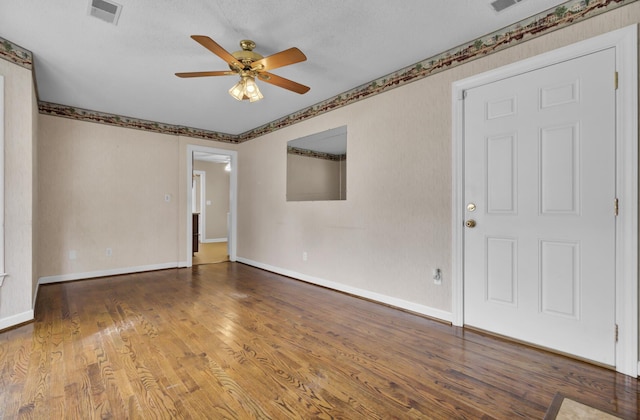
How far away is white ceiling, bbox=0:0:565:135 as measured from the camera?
2.15m

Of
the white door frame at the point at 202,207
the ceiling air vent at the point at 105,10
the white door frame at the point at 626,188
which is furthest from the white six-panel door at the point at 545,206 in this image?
the white door frame at the point at 202,207

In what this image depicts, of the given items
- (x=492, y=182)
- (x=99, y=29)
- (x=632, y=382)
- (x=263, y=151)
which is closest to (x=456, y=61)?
(x=492, y=182)

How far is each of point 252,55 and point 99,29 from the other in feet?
3.97

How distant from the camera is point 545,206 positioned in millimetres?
2246

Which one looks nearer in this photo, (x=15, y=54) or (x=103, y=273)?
(x=15, y=54)

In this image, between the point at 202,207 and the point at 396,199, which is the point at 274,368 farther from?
the point at 202,207

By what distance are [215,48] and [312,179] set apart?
2.39m

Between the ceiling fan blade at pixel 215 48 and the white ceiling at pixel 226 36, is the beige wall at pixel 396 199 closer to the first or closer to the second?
the white ceiling at pixel 226 36

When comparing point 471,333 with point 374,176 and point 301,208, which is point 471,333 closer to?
point 374,176

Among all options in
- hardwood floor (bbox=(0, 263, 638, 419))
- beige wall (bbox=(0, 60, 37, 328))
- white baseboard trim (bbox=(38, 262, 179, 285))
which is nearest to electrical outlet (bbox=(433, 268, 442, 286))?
hardwood floor (bbox=(0, 263, 638, 419))

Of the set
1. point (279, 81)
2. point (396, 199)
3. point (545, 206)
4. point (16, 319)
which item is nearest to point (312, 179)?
point (396, 199)

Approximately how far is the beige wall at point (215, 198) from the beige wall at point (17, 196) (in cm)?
602

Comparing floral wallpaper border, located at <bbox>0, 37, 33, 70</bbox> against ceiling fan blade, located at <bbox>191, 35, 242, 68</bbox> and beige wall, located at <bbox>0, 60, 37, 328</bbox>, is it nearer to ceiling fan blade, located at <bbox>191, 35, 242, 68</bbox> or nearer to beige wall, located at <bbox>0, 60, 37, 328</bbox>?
beige wall, located at <bbox>0, 60, 37, 328</bbox>

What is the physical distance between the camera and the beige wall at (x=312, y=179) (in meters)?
3.96
